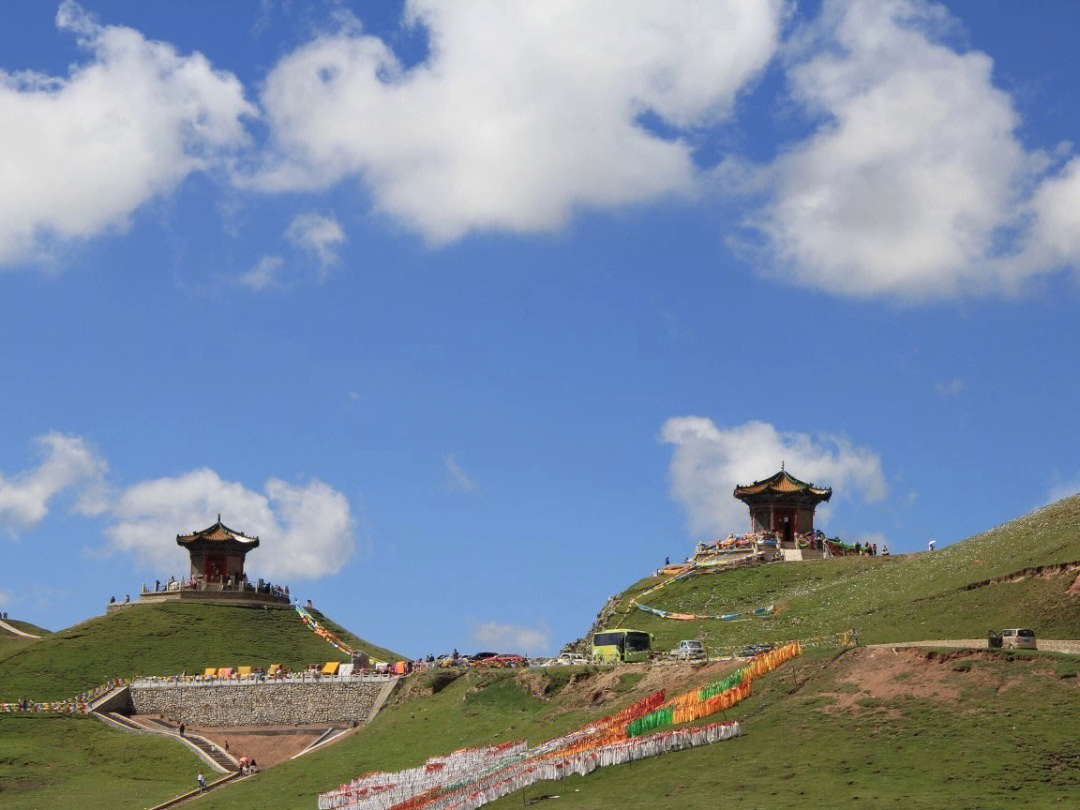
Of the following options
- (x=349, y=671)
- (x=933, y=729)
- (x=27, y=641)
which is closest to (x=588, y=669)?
(x=349, y=671)

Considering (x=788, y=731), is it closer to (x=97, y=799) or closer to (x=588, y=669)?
(x=588, y=669)

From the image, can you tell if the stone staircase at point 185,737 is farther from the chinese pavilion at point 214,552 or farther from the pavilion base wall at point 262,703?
the chinese pavilion at point 214,552

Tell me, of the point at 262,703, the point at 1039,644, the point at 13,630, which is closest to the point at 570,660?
the point at 262,703

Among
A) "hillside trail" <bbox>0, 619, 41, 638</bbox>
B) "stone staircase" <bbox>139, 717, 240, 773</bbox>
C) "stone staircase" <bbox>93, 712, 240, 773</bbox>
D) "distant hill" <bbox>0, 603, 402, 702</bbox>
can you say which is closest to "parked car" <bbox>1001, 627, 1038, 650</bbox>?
"stone staircase" <bbox>93, 712, 240, 773</bbox>

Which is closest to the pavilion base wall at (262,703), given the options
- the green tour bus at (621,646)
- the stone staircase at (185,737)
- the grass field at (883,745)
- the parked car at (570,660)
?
the stone staircase at (185,737)

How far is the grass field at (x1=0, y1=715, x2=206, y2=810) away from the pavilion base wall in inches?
239

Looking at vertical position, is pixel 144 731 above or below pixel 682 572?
below

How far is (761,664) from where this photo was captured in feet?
238

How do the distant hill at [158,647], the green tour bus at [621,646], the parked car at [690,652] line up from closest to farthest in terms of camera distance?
the parked car at [690,652]
the green tour bus at [621,646]
the distant hill at [158,647]

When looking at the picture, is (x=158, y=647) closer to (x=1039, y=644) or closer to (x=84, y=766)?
(x=84, y=766)

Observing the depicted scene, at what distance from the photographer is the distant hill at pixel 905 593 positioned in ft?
267

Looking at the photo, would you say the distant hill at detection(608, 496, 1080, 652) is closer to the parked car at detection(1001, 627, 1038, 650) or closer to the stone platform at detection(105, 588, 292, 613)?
the parked car at detection(1001, 627, 1038, 650)

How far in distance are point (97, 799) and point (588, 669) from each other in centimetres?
2820

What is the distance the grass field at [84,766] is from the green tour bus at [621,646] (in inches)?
982
